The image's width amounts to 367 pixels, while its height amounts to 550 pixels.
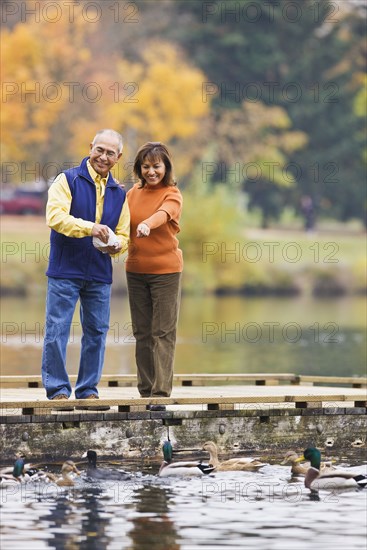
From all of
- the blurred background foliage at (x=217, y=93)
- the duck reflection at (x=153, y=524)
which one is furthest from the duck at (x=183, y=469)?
the blurred background foliage at (x=217, y=93)

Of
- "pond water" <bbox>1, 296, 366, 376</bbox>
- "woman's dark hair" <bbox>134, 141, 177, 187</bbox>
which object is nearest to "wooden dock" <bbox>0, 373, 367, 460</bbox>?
"woman's dark hair" <bbox>134, 141, 177, 187</bbox>

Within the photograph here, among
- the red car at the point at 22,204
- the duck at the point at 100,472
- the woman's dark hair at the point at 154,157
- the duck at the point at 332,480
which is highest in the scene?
the red car at the point at 22,204

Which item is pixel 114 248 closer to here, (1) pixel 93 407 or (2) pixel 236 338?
(1) pixel 93 407

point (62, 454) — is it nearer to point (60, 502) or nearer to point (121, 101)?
point (60, 502)

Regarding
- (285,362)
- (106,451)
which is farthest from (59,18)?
(106,451)

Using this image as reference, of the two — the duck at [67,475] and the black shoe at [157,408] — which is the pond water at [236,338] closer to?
the black shoe at [157,408]

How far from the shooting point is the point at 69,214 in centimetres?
1444

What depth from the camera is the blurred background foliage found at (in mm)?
65312

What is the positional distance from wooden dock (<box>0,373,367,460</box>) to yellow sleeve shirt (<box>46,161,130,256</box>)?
4.86ft

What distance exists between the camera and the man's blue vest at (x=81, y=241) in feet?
47.5

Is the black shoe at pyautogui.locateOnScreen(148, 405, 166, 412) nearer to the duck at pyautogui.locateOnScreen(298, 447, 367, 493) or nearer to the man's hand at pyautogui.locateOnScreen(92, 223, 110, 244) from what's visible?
the duck at pyautogui.locateOnScreen(298, 447, 367, 493)

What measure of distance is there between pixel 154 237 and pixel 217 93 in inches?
2414

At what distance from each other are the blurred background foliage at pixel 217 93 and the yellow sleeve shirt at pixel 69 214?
49.3 metres

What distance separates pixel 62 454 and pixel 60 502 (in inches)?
57.1
